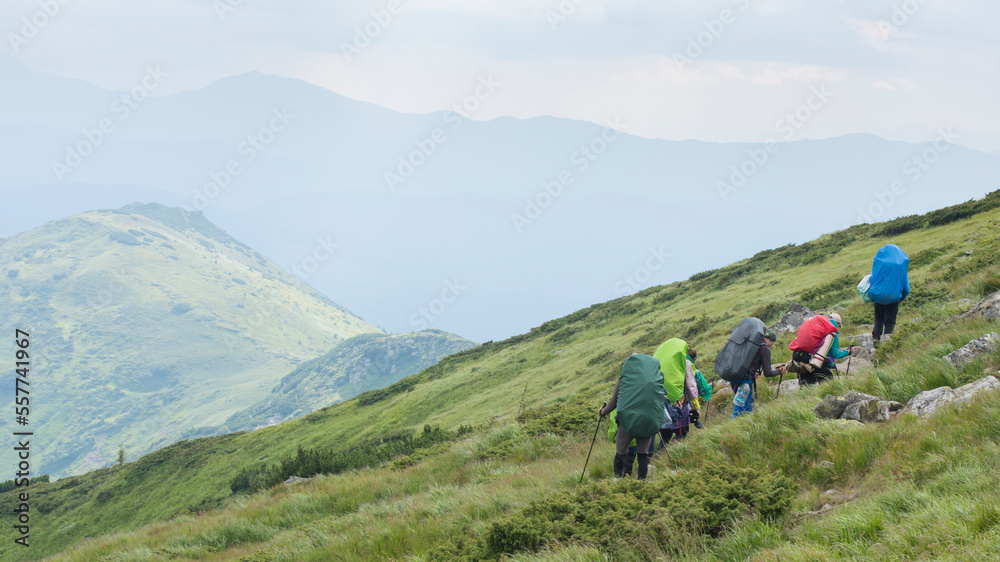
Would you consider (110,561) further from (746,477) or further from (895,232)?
(895,232)

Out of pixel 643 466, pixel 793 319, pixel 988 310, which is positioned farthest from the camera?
pixel 793 319

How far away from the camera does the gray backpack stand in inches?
393

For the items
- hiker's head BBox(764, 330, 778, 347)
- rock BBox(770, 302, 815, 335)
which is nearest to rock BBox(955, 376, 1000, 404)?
hiker's head BBox(764, 330, 778, 347)

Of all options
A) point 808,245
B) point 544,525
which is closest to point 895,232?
point 808,245

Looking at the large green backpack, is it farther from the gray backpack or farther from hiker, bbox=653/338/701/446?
the gray backpack

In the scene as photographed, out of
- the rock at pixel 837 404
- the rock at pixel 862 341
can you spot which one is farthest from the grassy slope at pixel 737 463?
the rock at pixel 862 341

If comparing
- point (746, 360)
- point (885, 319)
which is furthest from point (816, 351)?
point (885, 319)

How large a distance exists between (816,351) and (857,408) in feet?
11.8

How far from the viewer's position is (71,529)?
39.4 m

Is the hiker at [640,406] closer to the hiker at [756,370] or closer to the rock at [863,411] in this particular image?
the rock at [863,411]

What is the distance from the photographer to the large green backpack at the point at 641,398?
788 centimetres

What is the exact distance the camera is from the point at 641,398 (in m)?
7.96

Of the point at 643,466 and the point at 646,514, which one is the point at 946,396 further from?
the point at 646,514

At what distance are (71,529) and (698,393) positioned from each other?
49690 millimetres
